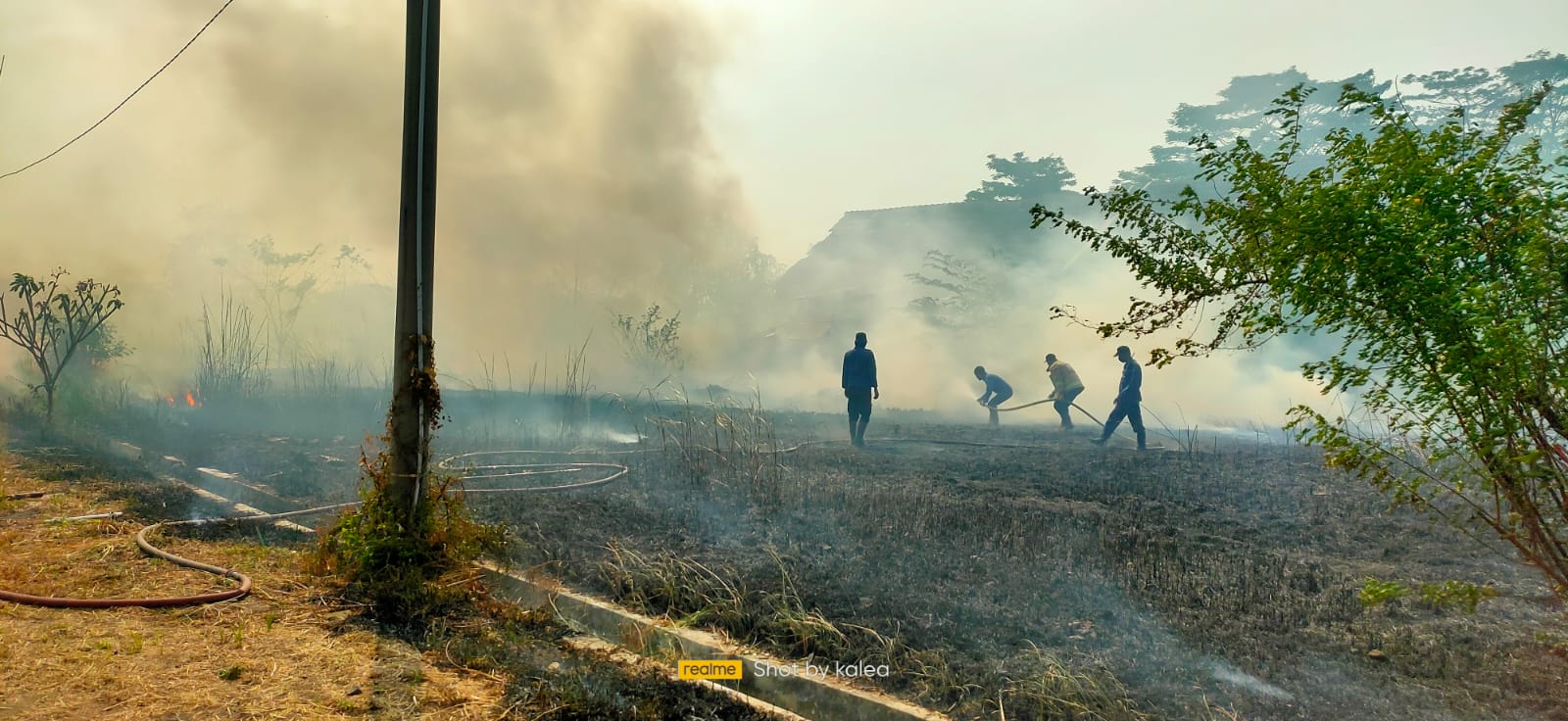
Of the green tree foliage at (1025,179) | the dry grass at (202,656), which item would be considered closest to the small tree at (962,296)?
the green tree foliage at (1025,179)

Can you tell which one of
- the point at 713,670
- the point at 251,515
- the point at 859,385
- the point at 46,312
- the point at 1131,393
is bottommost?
the point at 713,670

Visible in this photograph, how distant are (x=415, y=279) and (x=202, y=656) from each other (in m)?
2.41

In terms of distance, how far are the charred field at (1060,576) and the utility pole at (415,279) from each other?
1071mm

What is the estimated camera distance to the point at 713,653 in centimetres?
441

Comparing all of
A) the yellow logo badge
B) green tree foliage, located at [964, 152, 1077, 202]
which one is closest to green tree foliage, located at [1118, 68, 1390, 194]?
green tree foliage, located at [964, 152, 1077, 202]

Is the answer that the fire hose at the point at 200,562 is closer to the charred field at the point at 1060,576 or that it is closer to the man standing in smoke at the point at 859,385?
the charred field at the point at 1060,576

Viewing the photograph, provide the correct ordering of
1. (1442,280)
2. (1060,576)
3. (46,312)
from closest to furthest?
(1442,280) → (1060,576) → (46,312)

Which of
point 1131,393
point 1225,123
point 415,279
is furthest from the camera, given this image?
point 1225,123

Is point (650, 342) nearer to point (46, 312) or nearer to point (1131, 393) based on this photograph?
point (46, 312)

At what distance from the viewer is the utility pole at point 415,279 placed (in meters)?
5.57

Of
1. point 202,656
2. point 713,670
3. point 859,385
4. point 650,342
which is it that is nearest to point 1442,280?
point 713,670

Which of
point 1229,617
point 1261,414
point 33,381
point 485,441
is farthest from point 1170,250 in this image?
point 1261,414

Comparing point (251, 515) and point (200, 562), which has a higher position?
point (251, 515)

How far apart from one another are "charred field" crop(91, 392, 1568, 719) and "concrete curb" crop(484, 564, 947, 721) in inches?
5.7
